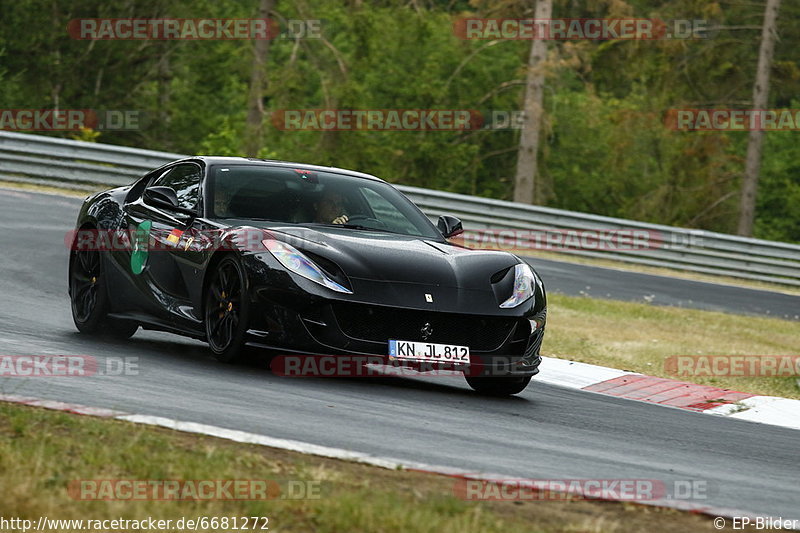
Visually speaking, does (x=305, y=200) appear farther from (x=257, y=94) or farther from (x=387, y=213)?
(x=257, y=94)

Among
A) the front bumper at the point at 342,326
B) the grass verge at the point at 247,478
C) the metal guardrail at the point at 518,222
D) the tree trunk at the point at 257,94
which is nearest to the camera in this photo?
the grass verge at the point at 247,478

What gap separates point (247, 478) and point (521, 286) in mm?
3777

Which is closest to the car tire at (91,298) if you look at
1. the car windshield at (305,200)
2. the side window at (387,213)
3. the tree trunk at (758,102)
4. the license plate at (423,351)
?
the car windshield at (305,200)

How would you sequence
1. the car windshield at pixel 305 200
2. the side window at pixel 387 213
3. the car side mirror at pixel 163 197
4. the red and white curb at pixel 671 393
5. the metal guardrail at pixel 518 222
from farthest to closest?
1. the metal guardrail at pixel 518 222
2. the red and white curb at pixel 671 393
3. the side window at pixel 387 213
4. the car windshield at pixel 305 200
5. the car side mirror at pixel 163 197

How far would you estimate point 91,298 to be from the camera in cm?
961

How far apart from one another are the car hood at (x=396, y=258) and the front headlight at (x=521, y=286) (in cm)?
8

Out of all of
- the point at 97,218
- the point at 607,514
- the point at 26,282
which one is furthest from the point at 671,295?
the point at 607,514

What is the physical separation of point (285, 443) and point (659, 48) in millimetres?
30762

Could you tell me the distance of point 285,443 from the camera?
549 centimetres

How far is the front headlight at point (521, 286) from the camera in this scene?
26.4 feet

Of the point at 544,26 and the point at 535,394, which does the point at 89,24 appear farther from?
the point at 535,394

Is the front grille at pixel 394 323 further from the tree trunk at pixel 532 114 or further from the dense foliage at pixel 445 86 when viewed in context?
the dense foliage at pixel 445 86

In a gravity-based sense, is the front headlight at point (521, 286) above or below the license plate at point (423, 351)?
above

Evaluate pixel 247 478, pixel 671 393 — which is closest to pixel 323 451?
pixel 247 478
